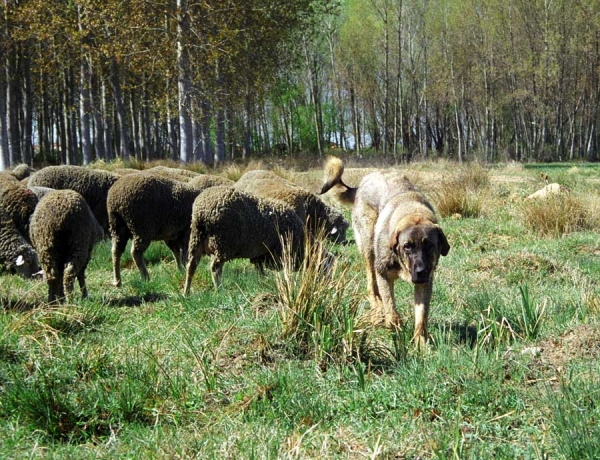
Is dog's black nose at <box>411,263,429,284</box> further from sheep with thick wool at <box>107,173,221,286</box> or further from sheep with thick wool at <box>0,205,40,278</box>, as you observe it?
sheep with thick wool at <box>0,205,40,278</box>

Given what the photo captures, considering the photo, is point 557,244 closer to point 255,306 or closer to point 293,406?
point 255,306

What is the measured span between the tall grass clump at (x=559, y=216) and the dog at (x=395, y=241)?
4.92m

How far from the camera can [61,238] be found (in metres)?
6.96

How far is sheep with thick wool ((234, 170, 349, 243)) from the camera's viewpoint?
1090 centimetres

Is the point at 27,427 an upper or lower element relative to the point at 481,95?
lower

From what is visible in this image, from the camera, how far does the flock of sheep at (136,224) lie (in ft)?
23.0

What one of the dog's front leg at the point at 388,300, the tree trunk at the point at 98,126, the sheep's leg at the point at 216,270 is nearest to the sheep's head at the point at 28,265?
the sheep's leg at the point at 216,270

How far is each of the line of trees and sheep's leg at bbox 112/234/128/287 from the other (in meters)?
12.8

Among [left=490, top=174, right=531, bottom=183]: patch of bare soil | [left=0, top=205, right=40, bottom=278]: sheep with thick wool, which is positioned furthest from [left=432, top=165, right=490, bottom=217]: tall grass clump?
[left=0, top=205, right=40, bottom=278]: sheep with thick wool

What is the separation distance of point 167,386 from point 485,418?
6.56ft

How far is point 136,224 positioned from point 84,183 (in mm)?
2492

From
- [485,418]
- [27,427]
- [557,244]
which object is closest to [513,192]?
[557,244]

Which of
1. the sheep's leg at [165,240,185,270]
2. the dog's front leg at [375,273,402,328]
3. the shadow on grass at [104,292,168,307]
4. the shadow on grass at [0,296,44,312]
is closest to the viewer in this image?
the dog's front leg at [375,273,402,328]

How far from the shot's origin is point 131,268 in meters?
9.79
